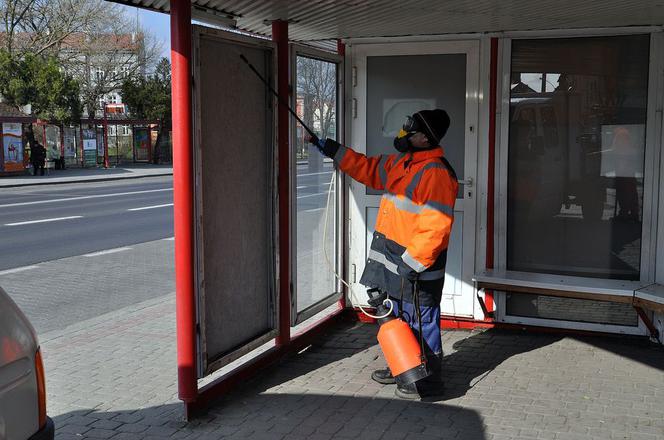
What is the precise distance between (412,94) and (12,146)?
27897 mm

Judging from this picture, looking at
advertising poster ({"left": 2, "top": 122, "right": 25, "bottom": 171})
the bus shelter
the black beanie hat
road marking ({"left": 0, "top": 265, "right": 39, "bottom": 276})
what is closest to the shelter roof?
the bus shelter

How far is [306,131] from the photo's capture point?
5.51 metres

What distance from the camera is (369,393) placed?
16.5 ft

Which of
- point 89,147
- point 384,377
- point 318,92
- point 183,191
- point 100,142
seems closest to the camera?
point 183,191

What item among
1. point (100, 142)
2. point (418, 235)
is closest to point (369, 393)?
point (418, 235)

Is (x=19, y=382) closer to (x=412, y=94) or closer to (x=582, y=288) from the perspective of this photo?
(x=582, y=288)

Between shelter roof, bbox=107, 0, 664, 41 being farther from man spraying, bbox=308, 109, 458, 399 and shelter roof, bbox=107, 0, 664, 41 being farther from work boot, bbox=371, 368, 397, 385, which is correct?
work boot, bbox=371, 368, 397, 385

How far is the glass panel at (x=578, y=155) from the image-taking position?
238 inches

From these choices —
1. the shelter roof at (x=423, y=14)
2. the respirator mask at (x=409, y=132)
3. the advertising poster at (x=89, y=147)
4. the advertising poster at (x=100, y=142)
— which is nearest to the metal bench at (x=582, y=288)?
the respirator mask at (x=409, y=132)

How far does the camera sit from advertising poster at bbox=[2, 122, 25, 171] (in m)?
30.3

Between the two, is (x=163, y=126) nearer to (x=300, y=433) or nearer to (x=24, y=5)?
(x=24, y=5)

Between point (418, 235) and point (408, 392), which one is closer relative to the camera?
point (418, 235)

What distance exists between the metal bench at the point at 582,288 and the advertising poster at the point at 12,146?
92.9 feet

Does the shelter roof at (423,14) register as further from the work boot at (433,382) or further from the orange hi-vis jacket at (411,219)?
the work boot at (433,382)
